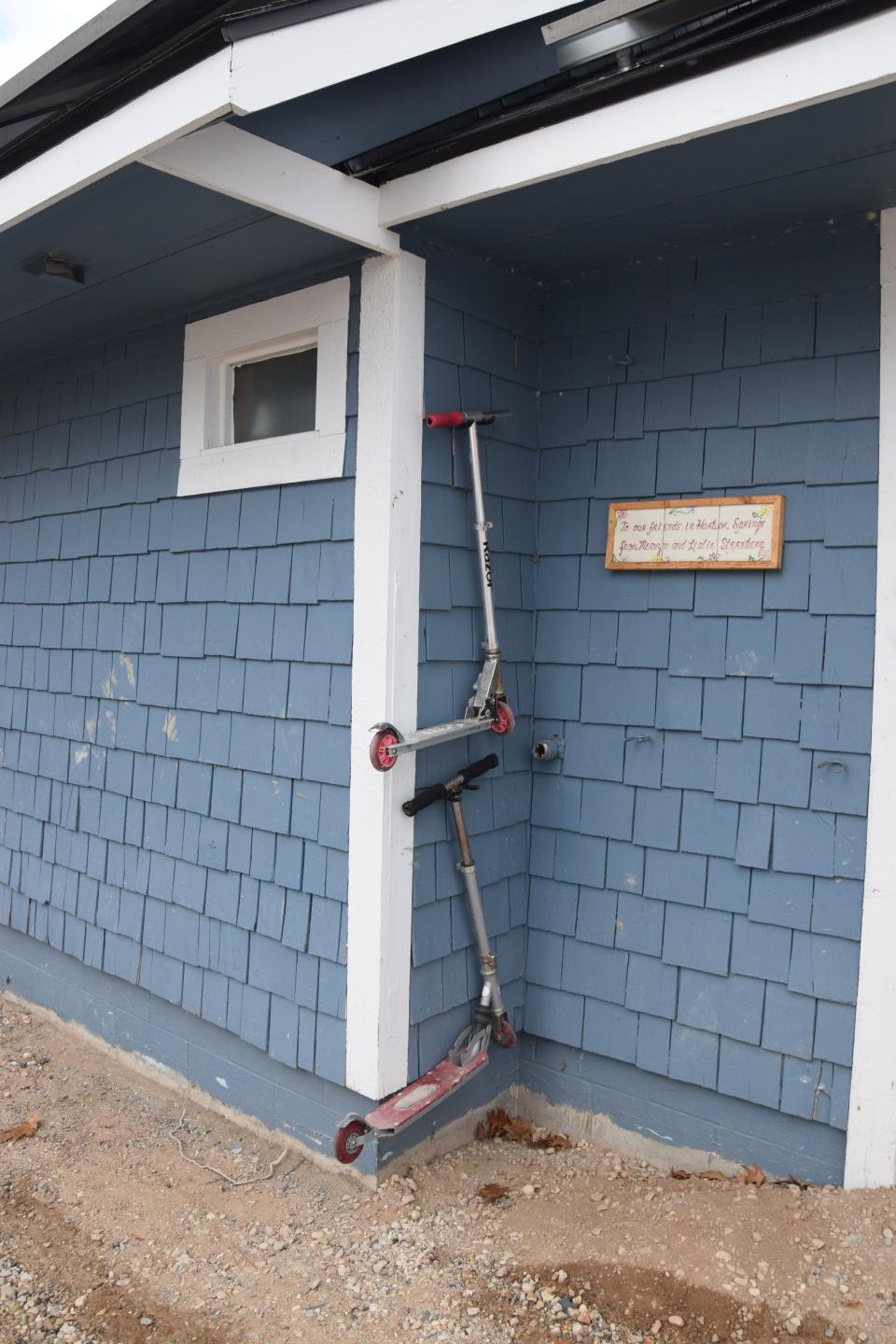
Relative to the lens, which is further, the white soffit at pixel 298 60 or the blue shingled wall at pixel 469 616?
the blue shingled wall at pixel 469 616

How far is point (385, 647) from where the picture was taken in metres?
2.79

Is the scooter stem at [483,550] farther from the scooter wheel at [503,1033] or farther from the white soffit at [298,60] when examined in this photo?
the scooter wheel at [503,1033]

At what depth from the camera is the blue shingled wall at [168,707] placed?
3.03m

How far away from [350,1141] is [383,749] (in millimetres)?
1085

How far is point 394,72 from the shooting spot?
240 centimetres

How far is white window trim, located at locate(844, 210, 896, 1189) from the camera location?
2.54 m

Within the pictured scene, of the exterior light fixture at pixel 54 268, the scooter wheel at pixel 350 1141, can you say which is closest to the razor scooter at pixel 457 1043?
the scooter wheel at pixel 350 1141

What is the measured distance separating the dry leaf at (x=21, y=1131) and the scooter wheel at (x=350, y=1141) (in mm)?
1212

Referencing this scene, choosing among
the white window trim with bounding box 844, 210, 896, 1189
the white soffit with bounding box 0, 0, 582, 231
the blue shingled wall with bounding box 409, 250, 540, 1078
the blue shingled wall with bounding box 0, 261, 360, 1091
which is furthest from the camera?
the blue shingled wall with bounding box 0, 261, 360, 1091

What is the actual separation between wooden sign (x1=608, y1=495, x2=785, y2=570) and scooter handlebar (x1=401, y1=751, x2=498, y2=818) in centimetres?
70

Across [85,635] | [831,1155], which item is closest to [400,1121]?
[831,1155]

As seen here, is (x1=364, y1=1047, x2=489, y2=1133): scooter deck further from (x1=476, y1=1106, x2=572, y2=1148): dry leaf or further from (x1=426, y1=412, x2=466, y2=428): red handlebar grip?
(x1=426, y1=412, x2=466, y2=428): red handlebar grip

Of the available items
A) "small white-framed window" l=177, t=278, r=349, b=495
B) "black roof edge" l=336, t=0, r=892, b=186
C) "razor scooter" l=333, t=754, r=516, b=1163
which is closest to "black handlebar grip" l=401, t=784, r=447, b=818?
"razor scooter" l=333, t=754, r=516, b=1163

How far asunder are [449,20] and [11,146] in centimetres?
130
